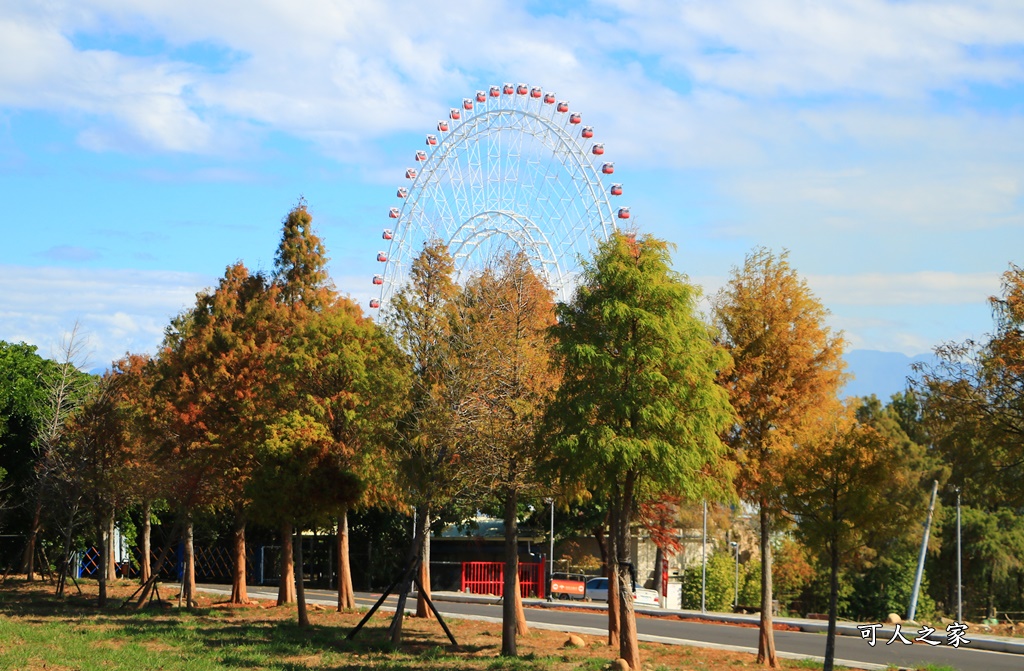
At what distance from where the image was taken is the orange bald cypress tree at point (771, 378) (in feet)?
79.0

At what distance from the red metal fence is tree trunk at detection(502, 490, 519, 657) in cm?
2760

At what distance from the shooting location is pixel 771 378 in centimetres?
2439

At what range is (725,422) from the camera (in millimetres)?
21609

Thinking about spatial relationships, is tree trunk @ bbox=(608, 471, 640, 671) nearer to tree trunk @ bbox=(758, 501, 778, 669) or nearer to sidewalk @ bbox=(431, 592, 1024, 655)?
tree trunk @ bbox=(758, 501, 778, 669)

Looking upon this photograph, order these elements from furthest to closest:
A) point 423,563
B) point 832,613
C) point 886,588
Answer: point 886,588, point 423,563, point 832,613

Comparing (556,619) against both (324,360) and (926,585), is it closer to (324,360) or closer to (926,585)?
(324,360)

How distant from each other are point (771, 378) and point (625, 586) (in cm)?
628

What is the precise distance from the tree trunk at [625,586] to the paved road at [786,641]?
655 cm

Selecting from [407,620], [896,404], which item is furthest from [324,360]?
[896,404]

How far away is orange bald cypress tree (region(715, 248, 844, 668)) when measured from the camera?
24094 mm

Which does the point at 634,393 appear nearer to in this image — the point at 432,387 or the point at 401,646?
the point at 432,387

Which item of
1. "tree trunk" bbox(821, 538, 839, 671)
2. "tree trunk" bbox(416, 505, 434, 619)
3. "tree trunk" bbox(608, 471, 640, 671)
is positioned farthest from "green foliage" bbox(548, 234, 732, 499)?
"tree trunk" bbox(416, 505, 434, 619)

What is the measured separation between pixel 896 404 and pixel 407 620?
142 feet

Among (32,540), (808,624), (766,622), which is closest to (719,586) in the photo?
(808,624)
